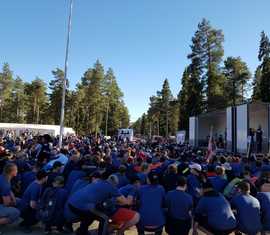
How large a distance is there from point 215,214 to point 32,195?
329 cm

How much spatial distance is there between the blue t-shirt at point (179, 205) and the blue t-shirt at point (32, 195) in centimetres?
243

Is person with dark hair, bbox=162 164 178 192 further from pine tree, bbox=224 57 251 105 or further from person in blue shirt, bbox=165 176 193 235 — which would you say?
pine tree, bbox=224 57 251 105

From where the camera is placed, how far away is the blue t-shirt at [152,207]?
5.56 meters

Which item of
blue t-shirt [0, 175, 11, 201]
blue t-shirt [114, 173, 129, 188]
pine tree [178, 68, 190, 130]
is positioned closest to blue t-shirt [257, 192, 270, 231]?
blue t-shirt [114, 173, 129, 188]

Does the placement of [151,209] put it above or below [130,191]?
below

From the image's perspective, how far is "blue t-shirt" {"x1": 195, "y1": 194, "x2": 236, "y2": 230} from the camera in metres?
5.27

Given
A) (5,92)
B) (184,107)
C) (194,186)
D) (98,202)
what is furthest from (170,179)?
(5,92)

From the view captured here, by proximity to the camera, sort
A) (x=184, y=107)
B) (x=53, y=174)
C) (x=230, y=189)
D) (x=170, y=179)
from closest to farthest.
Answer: (x=230, y=189)
(x=53, y=174)
(x=170, y=179)
(x=184, y=107)

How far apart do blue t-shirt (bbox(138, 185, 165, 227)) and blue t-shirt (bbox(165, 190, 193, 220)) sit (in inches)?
5.5

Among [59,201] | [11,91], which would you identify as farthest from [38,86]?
[59,201]

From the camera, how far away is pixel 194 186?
23.0ft

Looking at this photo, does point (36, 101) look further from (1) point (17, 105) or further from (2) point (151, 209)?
(2) point (151, 209)

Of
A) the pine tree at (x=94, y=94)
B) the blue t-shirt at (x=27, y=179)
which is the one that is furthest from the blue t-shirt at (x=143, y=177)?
the pine tree at (x=94, y=94)

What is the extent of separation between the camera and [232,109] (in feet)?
70.3
